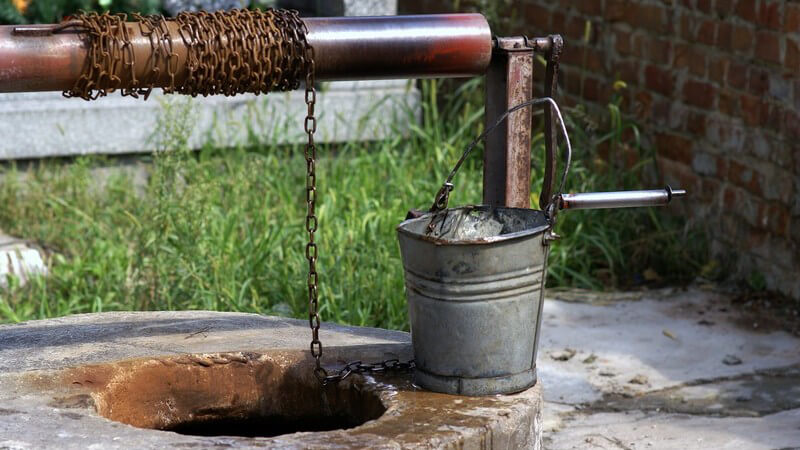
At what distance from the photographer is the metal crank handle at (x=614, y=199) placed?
2150 millimetres

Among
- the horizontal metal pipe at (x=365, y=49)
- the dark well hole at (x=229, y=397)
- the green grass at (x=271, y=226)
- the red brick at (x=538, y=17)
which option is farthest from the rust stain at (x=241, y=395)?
the red brick at (x=538, y=17)

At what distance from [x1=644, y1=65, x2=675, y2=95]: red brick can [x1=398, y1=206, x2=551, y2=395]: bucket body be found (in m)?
2.58

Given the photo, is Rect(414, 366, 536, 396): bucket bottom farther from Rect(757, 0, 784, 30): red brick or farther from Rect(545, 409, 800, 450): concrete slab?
Rect(757, 0, 784, 30): red brick

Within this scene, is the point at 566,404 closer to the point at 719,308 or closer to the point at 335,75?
the point at 719,308

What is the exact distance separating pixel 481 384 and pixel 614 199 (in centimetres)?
42

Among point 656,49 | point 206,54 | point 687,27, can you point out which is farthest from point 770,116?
point 206,54

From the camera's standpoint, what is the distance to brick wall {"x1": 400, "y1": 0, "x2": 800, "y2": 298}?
4086mm

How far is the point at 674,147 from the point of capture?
4.63 metres

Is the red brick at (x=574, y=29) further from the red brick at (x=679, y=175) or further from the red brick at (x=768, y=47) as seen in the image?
the red brick at (x=768, y=47)

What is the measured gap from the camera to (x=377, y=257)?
13.3ft

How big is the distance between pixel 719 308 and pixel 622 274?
1.49 ft

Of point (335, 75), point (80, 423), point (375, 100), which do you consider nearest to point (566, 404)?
point (335, 75)

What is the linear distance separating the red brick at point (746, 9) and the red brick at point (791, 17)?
161 mm

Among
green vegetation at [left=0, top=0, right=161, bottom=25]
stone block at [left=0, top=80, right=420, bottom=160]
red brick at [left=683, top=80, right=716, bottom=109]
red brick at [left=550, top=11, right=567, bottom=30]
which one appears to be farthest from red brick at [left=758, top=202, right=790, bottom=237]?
green vegetation at [left=0, top=0, right=161, bottom=25]
